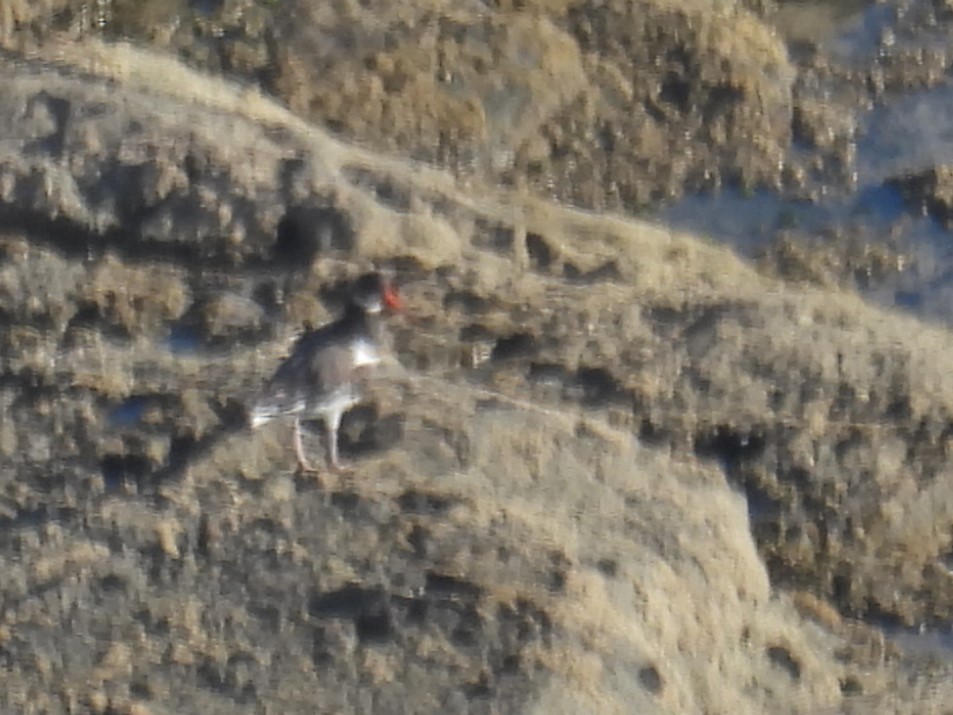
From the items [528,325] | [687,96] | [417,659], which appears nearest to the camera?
[417,659]

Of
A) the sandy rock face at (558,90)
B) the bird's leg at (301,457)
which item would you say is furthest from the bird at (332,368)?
the sandy rock face at (558,90)

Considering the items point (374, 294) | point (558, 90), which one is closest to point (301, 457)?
point (374, 294)

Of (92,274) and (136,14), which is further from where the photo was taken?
(136,14)

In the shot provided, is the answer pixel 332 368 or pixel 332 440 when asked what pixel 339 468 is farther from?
pixel 332 368

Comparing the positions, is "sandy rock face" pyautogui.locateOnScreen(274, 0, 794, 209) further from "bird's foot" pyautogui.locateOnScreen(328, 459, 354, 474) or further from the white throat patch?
"bird's foot" pyautogui.locateOnScreen(328, 459, 354, 474)

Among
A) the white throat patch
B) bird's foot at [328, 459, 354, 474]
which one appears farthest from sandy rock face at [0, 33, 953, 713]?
the white throat patch

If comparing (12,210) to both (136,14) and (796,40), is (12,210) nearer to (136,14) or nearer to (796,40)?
(136,14)

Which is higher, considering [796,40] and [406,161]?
[796,40]

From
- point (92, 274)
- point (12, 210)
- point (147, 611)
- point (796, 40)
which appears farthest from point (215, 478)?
point (796, 40)
